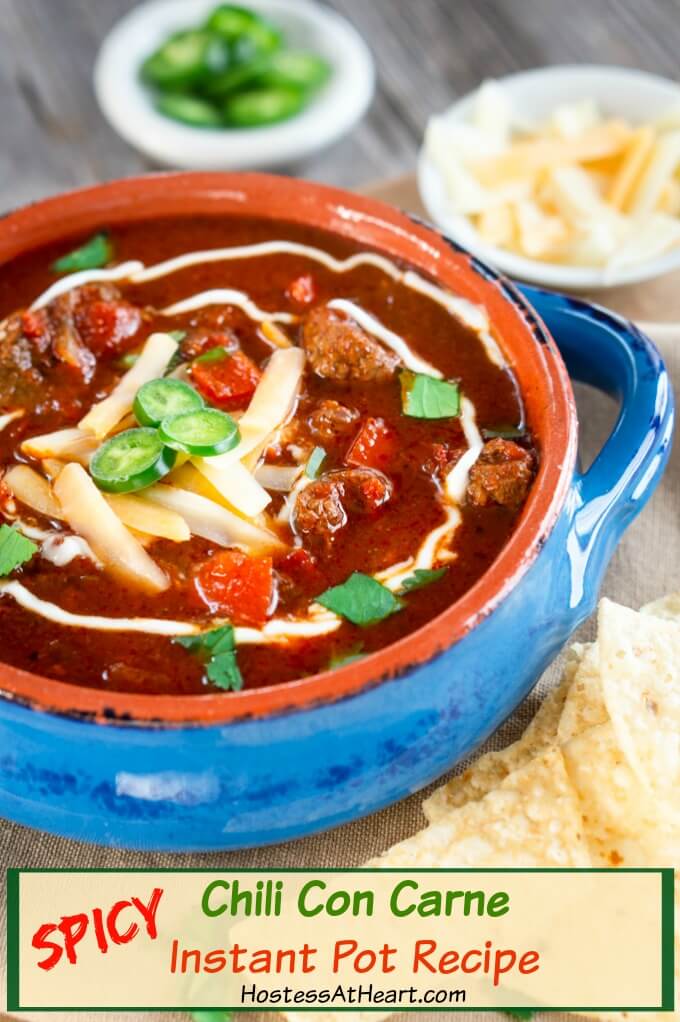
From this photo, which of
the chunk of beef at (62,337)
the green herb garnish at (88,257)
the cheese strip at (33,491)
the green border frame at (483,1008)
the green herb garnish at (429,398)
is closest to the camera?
the green border frame at (483,1008)

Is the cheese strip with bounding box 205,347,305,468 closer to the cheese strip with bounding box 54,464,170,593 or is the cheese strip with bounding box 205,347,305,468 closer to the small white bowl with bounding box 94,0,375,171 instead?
the cheese strip with bounding box 54,464,170,593

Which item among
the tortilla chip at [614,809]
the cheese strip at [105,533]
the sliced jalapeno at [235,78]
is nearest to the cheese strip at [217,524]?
the cheese strip at [105,533]

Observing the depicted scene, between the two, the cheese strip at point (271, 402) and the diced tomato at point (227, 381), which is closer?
the cheese strip at point (271, 402)

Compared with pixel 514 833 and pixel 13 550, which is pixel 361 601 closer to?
pixel 514 833

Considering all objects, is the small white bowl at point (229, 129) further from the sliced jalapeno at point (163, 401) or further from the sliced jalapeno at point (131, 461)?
the sliced jalapeno at point (131, 461)

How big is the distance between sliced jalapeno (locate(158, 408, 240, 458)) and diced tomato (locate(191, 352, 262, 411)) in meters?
0.18

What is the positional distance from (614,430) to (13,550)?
5.02 feet

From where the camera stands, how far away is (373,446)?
3.41 meters

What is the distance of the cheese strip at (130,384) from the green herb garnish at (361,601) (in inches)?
30.7

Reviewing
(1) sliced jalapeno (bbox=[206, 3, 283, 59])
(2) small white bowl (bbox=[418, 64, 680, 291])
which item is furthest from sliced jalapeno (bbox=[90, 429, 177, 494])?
(1) sliced jalapeno (bbox=[206, 3, 283, 59])

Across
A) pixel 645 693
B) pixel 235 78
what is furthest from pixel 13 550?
pixel 235 78

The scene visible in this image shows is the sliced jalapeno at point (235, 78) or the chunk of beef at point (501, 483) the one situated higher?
the chunk of beef at point (501, 483)

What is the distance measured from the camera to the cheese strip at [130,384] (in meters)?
3.43

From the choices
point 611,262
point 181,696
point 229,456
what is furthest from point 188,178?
point 181,696
